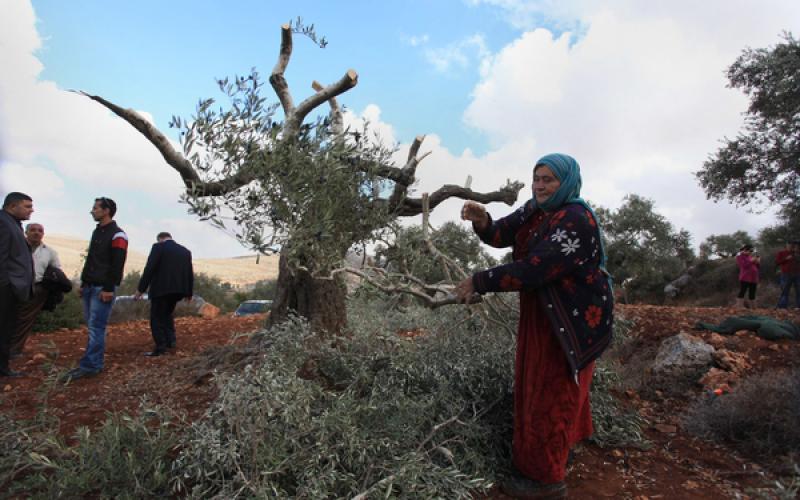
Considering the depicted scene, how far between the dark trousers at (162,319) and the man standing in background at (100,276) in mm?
1063

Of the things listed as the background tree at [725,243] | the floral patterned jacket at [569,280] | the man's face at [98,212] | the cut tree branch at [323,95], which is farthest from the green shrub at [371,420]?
the background tree at [725,243]

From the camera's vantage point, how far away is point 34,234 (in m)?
6.15

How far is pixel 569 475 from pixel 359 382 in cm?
143

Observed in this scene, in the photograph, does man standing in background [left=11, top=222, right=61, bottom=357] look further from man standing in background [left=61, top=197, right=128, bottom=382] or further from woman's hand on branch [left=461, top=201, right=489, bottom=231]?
woman's hand on branch [left=461, top=201, right=489, bottom=231]

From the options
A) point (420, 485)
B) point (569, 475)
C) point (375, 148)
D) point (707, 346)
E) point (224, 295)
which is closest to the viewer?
point (420, 485)

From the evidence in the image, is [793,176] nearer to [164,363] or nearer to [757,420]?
[757,420]

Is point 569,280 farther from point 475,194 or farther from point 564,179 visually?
point 475,194

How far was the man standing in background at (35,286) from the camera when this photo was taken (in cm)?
615

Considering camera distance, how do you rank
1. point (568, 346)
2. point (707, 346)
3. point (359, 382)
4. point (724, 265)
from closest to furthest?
1. point (568, 346)
2. point (359, 382)
3. point (707, 346)
4. point (724, 265)

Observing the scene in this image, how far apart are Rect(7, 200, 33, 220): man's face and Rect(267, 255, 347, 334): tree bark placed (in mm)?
2659

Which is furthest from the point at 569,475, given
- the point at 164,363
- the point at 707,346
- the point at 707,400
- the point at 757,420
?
the point at 164,363

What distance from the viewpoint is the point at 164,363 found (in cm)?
577

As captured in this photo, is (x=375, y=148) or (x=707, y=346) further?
(x=707, y=346)

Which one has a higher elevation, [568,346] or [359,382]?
[568,346]
